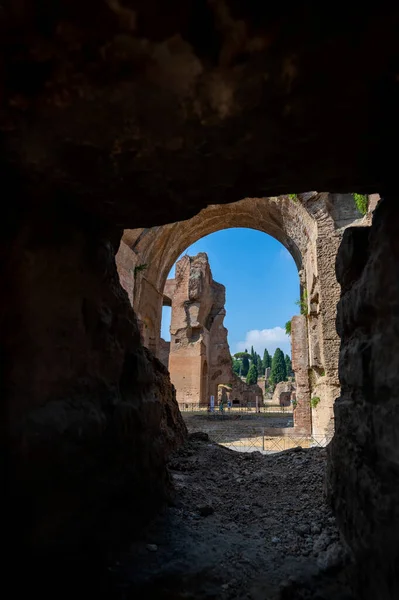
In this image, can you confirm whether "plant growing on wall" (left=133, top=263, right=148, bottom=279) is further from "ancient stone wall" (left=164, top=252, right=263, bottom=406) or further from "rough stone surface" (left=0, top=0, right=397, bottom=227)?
"ancient stone wall" (left=164, top=252, right=263, bottom=406)

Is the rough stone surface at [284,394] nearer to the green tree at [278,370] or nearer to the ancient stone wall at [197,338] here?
the ancient stone wall at [197,338]

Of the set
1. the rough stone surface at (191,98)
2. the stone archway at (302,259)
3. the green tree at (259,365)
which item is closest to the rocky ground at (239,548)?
the rough stone surface at (191,98)

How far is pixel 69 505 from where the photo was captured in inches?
68.5

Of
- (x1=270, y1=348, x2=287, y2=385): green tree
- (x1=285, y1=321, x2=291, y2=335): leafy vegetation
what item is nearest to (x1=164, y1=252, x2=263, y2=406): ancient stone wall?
(x1=285, y1=321, x2=291, y2=335): leafy vegetation

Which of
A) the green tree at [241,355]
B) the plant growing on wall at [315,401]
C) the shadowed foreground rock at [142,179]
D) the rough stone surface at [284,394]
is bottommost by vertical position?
the rough stone surface at [284,394]

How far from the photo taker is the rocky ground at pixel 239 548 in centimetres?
174

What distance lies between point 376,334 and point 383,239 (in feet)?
1.44

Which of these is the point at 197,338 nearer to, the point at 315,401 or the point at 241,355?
the point at 315,401

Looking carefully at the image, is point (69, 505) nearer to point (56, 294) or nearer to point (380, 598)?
point (56, 294)

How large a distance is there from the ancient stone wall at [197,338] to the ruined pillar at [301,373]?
8.97 m

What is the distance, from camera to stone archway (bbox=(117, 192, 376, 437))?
880 cm

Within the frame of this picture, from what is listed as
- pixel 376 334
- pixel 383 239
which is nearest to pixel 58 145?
pixel 383 239

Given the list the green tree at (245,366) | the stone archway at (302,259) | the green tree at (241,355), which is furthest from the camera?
Result: the green tree at (241,355)

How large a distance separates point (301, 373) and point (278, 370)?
4187 centimetres
